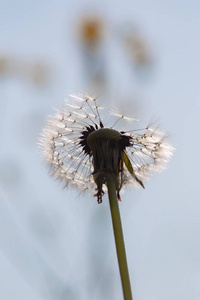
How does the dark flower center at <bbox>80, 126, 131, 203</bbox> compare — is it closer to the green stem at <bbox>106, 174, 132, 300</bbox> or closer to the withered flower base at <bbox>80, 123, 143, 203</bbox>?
the withered flower base at <bbox>80, 123, 143, 203</bbox>

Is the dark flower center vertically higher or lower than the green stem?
higher

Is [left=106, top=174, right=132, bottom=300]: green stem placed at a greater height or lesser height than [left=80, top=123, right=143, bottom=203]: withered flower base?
lesser

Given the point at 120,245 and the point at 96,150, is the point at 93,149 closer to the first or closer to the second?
the point at 96,150

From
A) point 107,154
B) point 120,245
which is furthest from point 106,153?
point 120,245

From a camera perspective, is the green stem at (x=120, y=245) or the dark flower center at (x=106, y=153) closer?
the green stem at (x=120, y=245)

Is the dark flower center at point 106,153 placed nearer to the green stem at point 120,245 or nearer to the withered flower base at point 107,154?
the withered flower base at point 107,154

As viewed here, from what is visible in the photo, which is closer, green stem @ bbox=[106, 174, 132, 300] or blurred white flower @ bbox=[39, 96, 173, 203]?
green stem @ bbox=[106, 174, 132, 300]

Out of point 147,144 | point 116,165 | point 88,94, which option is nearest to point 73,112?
point 88,94
